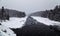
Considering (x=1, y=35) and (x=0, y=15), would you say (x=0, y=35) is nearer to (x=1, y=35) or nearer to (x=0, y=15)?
(x=1, y=35)

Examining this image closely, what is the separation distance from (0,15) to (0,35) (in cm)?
5166

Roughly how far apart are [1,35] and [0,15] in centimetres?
5160

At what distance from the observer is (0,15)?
64.1m

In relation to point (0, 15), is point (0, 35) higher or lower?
higher

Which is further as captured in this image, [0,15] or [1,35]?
[0,15]

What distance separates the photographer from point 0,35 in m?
13.8

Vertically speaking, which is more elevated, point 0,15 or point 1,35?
point 1,35

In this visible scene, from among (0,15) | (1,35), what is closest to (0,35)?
(1,35)

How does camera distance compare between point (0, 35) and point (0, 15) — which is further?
point (0, 15)

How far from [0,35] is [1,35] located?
121mm
